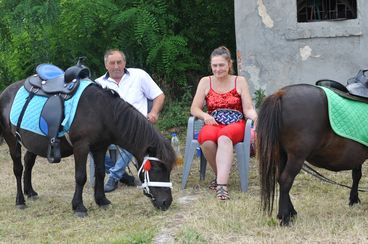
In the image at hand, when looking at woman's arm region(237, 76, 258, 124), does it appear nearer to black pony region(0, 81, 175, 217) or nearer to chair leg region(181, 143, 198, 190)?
chair leg region(181, 143, 198, 190)

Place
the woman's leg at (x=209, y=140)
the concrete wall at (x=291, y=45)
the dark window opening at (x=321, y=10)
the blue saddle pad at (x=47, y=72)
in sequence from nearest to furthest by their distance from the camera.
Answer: the blue saddle pad at (x=47, y=72), the woman's leg at (x=209, y=140), the concrete wall at (x=291, y=45), the dark window opening at (x=321, y=10)

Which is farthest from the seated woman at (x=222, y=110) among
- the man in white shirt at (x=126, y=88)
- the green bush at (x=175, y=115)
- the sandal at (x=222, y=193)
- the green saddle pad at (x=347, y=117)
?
the green bush at (x=175, y=115)

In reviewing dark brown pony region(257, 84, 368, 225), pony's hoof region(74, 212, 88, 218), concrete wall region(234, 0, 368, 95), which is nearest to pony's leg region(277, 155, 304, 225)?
dark brown pony region(257, 84, 368, 225)

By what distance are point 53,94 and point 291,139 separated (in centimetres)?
221

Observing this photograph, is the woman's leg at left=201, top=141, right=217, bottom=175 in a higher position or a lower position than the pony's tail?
lower

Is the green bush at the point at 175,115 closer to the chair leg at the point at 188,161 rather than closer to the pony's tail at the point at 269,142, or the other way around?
the chair leg at the point at 188,161

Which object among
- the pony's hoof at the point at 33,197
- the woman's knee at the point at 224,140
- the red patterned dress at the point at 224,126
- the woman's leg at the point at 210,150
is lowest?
the pony's hoof at the point at 33,197

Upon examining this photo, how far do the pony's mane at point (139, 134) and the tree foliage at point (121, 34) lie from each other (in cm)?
428

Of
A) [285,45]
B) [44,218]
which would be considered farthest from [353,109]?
[285,45]

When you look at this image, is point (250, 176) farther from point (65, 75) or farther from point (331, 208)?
point (65, 75)

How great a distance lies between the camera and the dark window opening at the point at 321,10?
852 cm

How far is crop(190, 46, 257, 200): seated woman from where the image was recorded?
18.3ft

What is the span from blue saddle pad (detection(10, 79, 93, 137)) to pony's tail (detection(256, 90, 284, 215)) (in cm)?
171

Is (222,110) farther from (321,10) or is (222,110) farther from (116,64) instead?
(321,10)
